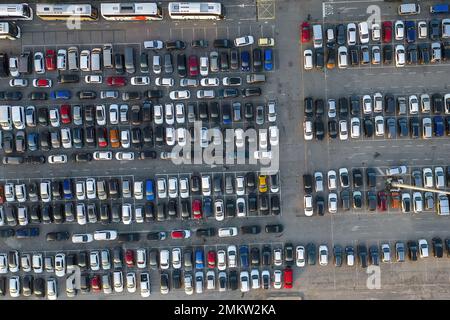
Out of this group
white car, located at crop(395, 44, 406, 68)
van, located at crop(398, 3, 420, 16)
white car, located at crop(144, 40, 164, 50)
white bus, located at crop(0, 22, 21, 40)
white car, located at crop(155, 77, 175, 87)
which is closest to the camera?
white bus, located at crop(0, 22, 21, 40)

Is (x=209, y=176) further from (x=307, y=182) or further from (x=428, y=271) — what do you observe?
(x=428, y=271)

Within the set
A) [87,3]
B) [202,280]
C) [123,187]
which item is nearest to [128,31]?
[87,3]

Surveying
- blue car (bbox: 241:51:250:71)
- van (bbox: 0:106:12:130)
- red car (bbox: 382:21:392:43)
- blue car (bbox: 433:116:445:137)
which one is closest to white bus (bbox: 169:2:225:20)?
blue car (bbox: 241:51:250:71)

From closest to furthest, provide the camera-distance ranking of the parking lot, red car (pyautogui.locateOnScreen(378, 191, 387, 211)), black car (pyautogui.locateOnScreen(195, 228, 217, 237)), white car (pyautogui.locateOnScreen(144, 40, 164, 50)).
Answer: red car (pyautogui.locateOnScreen(378, 191, 387, 211)) < white car (pyautogui.locateOnScreen(144, 40, 164, 50)) < black car (pyautogui.locateOnScreen(195, 228, 217, 237)) < the parking lot

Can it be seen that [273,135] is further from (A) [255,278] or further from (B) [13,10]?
(B) [13,10]

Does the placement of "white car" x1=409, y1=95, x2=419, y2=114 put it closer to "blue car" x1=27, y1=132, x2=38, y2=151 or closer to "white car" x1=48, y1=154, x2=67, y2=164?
"white car" x1=48, y1=154, x2=67, y2=164

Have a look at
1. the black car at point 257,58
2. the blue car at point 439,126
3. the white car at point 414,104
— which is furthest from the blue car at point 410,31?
the black car at point 257,58

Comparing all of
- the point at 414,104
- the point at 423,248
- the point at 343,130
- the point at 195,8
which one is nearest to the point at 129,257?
the point at 343,130

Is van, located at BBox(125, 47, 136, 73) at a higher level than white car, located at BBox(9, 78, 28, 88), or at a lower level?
higher
